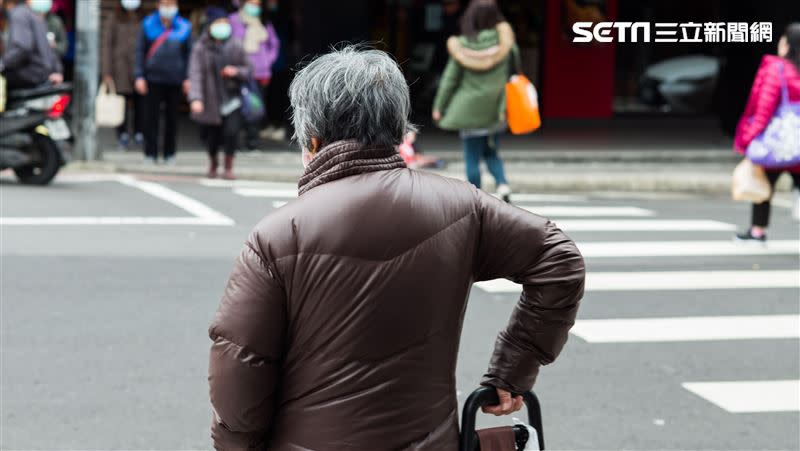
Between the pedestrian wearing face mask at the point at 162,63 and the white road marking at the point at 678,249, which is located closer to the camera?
the white road marking at the point at 678,249

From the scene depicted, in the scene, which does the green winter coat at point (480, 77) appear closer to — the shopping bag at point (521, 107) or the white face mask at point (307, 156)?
the shopping bag at point (521, 107)

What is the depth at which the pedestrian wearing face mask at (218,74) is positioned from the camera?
1366 centimetres

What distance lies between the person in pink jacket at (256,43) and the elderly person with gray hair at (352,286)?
520 inches

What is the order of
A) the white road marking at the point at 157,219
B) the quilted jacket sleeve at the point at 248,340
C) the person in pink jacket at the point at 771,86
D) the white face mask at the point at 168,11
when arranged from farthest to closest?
the white face mask at the point at 168,11 → the white road marking at the point at 157,219 → the person in pink jacket at the point at 771,86 → the quilted jacket sleeve at the point at 248,340

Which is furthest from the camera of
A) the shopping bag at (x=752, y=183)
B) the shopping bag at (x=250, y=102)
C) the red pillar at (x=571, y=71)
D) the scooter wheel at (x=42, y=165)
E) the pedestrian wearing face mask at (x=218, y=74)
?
the red pillar at (x=571, y=71)

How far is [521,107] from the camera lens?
38.4ft

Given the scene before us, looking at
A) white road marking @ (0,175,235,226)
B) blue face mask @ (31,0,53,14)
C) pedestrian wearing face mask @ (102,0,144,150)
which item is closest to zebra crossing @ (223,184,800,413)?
white road marking @ (0,175,235,226)

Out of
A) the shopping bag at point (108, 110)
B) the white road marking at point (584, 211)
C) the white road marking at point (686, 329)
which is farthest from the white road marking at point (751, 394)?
the shopping bag at point (108, 110)

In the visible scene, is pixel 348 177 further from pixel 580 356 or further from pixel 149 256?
pixel 149 256

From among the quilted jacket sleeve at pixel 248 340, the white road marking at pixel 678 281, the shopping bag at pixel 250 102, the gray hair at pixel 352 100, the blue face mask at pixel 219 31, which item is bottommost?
the white road marking at pixel 678 281

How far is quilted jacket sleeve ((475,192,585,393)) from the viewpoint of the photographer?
120 inches

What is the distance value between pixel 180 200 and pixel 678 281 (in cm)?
495

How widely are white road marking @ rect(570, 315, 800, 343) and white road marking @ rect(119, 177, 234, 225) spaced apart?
13.7ft

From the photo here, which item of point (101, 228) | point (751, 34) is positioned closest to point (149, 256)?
point (101, 228)
